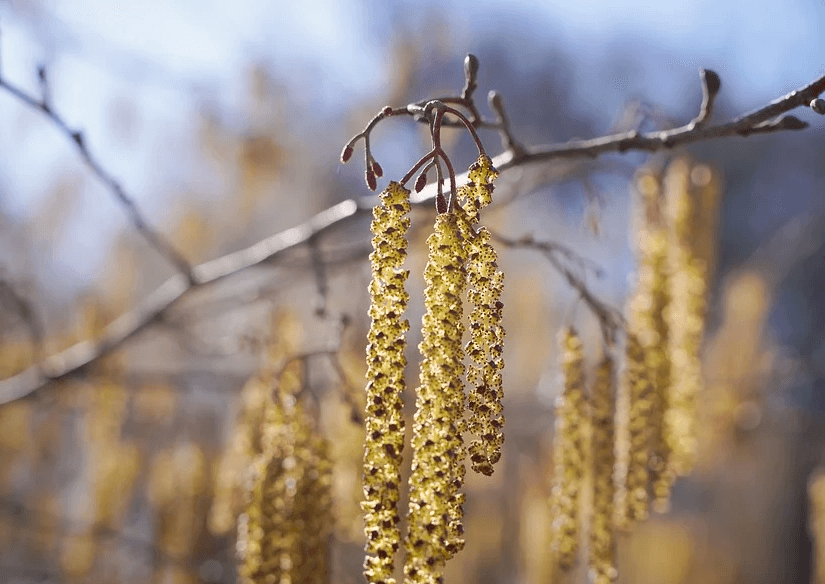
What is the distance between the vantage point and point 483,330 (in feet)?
1.87

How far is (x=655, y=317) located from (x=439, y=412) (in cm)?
63

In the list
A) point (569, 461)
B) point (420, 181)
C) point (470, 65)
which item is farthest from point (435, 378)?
point (569, 461)

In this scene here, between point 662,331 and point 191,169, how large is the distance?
288cm

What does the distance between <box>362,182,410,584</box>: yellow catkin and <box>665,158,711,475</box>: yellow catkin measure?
27.5 inches

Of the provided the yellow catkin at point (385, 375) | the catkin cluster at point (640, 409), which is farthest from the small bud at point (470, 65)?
the catkin cluster at point (640, 409)

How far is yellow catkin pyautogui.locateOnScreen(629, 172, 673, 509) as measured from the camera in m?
0.99

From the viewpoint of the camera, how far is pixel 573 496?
923 mm

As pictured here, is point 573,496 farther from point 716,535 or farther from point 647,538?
point 716,535

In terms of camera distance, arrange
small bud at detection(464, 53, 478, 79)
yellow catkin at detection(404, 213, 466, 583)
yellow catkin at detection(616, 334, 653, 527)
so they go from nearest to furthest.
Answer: yellow catkin at detection(404, 213, 466, 583) → small bud at detection(464, 53, 478, 79) → yellow catkin at detection(616, 334, 653, 527)

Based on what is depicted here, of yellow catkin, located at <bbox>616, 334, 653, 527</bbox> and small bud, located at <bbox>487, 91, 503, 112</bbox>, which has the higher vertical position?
small bud, located at <bbox>487, 91, 503, 112</bbox>

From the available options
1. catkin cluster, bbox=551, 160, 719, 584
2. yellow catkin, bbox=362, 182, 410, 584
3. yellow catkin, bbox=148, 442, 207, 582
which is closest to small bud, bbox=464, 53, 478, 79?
yellow catkin, bbox=362, 182, 410, 584

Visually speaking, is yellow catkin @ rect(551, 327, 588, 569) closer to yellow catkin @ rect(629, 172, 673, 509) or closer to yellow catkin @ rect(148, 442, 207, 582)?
yellow catkin @ rect(629, 172, 673, 509)

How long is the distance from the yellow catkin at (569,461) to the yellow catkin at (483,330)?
371mm

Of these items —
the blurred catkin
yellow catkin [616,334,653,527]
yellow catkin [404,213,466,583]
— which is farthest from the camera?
the blurred catkin
